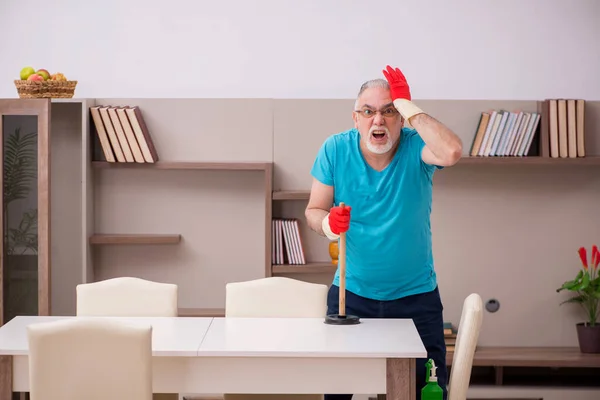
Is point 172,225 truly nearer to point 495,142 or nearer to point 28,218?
point 28,218

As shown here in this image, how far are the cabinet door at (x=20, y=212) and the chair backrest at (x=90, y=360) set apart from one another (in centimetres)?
212

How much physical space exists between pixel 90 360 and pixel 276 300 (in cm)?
115

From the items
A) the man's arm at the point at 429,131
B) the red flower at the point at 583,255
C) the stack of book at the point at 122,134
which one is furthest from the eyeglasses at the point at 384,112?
the red flower at the point at 583,255

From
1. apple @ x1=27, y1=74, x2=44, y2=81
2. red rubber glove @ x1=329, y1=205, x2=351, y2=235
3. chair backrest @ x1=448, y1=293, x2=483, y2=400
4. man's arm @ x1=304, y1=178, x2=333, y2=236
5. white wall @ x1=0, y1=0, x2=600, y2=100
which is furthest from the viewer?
white wall @ x1=0, y1=0, x2=600, y2=100

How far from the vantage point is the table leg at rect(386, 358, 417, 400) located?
112 inches

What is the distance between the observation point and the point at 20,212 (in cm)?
480

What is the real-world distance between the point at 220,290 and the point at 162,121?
1052mm

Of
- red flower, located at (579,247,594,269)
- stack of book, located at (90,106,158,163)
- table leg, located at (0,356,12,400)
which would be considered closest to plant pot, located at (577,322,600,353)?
red flower, located at (579,247,594,269)

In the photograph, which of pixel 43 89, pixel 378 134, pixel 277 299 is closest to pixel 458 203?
pixel 277 299

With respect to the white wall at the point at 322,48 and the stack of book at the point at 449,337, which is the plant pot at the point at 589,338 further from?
the white wall at the point at 322,48

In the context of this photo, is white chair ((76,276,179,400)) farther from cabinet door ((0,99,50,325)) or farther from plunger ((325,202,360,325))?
cabinet door ((0,99,50,325))

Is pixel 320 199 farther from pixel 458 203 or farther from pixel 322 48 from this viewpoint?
pixel 322 48

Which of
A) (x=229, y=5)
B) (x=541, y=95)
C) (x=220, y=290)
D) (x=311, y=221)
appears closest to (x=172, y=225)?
(x=220, y=290)

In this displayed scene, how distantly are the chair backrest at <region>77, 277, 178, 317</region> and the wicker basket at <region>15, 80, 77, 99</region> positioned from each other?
1.46 meters
